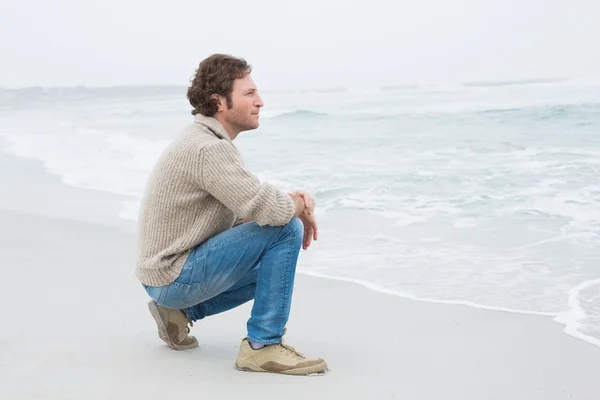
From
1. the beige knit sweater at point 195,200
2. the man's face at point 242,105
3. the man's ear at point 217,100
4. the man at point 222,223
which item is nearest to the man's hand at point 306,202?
the man at point 222,223

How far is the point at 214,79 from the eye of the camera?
3.14m

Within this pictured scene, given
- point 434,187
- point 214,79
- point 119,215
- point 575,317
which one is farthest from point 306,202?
point 434,187

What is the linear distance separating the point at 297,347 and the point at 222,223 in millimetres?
751

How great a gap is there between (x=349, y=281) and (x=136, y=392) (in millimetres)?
2198

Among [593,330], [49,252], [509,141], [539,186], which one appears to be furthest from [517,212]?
[509,141]

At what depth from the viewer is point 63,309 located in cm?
401

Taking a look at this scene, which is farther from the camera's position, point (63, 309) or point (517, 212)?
point (517, 212)

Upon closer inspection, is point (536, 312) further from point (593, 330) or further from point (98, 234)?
point (98, 234)

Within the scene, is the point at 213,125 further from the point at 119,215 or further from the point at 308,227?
the point at 119,215

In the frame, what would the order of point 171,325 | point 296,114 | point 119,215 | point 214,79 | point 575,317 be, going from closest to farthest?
1. point 214,79
2. point 171,325
3. point 575,317
4. point 119,215
5. point 296,114

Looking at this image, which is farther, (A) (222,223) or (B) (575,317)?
(B) (575,317)

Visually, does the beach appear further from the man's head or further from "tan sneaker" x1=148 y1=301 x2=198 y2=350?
the man's head

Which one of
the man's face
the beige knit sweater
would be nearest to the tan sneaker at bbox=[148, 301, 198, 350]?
the beige knit sweater

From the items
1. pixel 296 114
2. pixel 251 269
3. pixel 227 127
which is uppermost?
pixel 227 127
